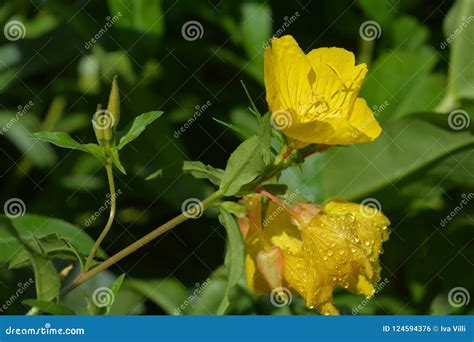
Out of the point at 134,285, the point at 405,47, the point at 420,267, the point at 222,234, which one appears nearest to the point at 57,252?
the point at 134,285

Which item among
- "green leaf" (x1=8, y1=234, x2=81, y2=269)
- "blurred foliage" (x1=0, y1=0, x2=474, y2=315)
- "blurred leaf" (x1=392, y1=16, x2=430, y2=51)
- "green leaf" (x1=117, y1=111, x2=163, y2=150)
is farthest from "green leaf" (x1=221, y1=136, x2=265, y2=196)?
"blurred leaf" (x1=392, y1=16, x2=430, y2=51)

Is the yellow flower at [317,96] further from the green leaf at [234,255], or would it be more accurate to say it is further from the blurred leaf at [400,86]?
the blurred leaf at [400,86]

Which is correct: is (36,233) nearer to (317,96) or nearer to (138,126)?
(138,126)

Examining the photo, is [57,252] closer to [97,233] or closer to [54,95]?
[97,233]

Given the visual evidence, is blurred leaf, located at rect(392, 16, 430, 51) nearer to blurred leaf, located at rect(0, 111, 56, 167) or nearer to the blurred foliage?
the blurred foliage

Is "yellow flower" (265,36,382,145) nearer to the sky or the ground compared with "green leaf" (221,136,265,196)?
nearer to the sky

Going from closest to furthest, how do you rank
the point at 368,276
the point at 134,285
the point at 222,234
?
the point at 368,276
the point at 134,285
the point at 222,234
